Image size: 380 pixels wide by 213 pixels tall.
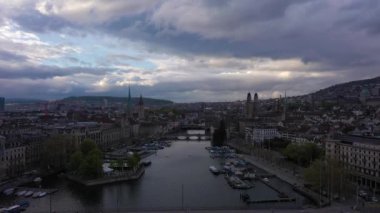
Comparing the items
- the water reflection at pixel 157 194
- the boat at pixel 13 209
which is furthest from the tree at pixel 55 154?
the boat at pixel 13 209

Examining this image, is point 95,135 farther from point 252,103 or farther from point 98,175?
point 252,103

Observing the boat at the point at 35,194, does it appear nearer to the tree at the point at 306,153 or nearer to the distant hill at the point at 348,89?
the tree at the point at 306,153

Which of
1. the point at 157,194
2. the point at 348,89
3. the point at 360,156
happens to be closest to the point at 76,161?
the point at 157,194

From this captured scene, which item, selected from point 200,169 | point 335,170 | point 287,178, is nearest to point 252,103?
point 200,169

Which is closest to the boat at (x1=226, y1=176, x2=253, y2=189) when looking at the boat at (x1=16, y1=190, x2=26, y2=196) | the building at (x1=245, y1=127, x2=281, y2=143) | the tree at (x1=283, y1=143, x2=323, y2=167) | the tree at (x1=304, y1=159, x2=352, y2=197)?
the tree at (x1=304, y1=159, x2=352, y2=197)

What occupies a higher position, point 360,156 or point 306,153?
point 360,156

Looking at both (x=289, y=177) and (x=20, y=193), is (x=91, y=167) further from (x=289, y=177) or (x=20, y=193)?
(x=289, y=177)

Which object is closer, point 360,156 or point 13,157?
point 360,156

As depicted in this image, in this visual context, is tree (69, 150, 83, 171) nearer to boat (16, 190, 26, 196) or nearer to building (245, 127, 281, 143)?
boat (16, 190, 26, 196)
